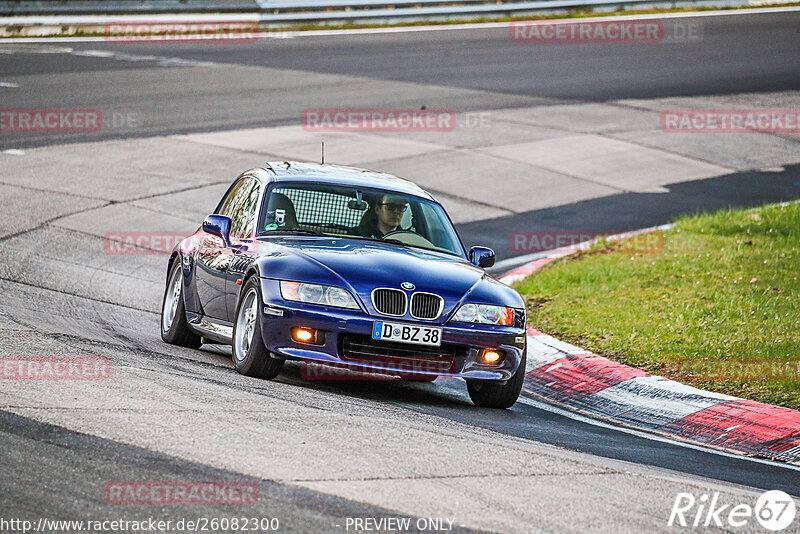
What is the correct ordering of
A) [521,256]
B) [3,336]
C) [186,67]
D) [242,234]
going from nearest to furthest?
[3,336] → [242,234] → [521,256] → [186,67]

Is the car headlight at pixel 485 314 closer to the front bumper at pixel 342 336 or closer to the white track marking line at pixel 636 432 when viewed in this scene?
the front bumper at pixel 342 336

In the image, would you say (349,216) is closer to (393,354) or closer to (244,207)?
(244,207)

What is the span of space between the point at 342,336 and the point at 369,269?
495mm

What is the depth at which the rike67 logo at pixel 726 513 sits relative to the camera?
5.53 metres

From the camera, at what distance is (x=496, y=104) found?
1002 inches

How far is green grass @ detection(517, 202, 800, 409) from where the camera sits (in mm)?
9352

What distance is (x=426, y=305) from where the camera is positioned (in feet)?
26.6

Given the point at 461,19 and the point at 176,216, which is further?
the point at 461,19

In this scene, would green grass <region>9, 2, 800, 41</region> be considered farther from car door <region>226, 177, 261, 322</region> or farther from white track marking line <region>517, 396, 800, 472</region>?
white track marking line <region>517, 396, 800, 472</region>

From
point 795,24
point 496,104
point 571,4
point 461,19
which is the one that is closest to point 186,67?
point 496,104

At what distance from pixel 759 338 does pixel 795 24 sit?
2851 centimetres

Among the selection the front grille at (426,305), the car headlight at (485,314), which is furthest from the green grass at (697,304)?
the front grille at (426,305)

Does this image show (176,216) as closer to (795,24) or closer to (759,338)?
(759,338)

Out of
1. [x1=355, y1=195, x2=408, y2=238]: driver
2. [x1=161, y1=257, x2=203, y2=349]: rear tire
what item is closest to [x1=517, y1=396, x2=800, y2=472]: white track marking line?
[x1=355, y1=195, x2=408, y2=238]: driver
